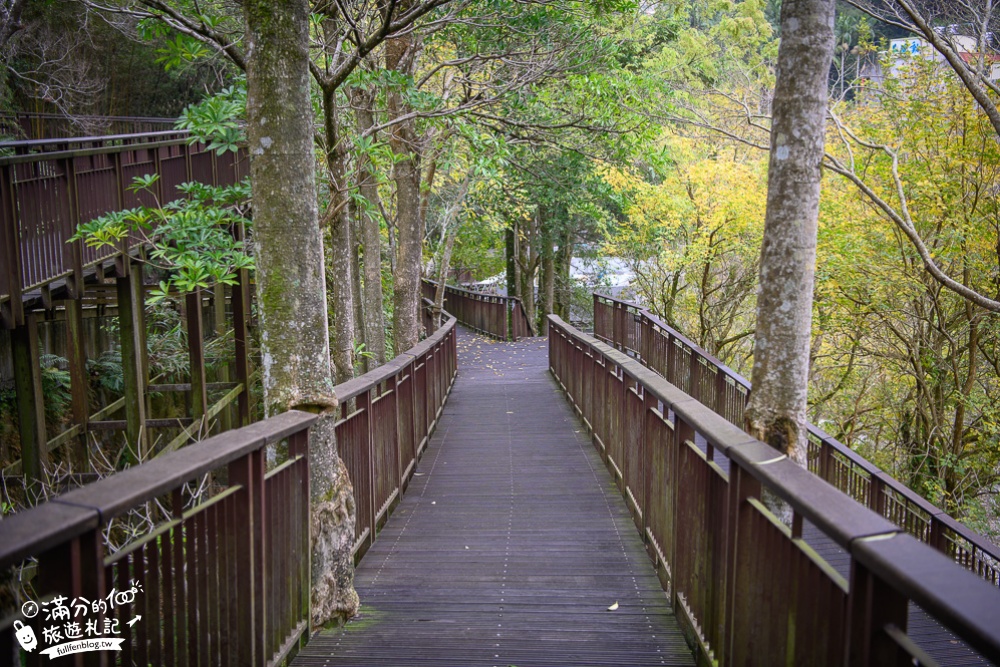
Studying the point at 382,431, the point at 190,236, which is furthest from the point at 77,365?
the point at 382,431

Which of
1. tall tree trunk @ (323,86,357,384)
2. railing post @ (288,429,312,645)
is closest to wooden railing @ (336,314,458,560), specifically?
tall tree trunk @ (323,86,357,384)

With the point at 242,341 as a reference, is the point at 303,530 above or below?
above

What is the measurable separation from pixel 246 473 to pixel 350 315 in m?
4.72

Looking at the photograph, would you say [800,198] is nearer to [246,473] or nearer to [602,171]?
[246,473]

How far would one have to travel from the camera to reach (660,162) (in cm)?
1066

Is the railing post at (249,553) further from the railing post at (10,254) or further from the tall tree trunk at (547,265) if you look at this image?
the tall tree trunk at (547,265)

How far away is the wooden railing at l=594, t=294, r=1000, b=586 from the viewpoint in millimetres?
6082

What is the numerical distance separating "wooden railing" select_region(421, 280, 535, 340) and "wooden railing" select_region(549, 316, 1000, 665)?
19381mm

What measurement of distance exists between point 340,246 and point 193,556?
19.0 ft

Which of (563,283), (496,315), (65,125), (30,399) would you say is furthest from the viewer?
(563,283)

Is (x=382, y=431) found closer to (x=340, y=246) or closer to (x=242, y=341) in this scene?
(x=340, y=246)

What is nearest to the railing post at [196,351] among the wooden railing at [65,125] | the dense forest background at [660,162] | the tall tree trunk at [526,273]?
the dense forest background at [660,162]

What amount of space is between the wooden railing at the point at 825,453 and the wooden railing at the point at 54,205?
6.45 metres

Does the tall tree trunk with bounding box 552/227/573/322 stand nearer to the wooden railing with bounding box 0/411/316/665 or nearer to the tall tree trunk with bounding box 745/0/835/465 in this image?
the tall tree trunk with bounding box 745/0/835/465
